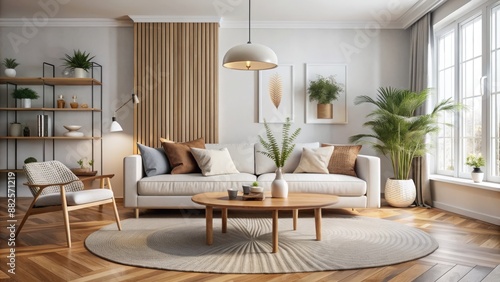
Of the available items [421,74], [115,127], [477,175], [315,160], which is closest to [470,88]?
[421,74]

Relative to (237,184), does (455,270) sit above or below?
below

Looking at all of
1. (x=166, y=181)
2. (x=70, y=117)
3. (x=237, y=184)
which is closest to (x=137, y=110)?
(x=70, y=117)

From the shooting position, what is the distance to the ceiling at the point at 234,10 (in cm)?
515

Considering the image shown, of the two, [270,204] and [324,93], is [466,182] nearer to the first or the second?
[324,93]

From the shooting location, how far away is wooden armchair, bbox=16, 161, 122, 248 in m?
3.32

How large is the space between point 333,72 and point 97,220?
3.73 metres

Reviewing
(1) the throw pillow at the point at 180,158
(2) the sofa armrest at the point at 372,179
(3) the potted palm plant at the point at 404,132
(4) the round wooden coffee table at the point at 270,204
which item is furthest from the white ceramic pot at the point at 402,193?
(1) the throw pillow at the point at 180,158

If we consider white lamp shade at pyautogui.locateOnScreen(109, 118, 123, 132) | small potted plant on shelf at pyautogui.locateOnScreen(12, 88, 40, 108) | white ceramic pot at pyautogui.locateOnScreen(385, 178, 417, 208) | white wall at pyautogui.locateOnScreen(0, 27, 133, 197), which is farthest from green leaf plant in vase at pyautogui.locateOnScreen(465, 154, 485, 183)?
small potted plant on shelf at pyautogui.locateOnScreen(12, 88, 40, 108)

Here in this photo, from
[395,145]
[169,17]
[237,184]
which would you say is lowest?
[237,184]

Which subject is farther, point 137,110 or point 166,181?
point 137,110

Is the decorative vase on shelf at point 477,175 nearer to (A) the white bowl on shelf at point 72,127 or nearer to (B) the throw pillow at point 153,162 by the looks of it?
(B) the throw pillow at point 153,162

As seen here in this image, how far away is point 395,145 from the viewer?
200 inches

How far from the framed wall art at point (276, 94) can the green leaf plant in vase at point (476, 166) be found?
238 cm

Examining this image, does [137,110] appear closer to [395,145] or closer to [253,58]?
[253,58]
